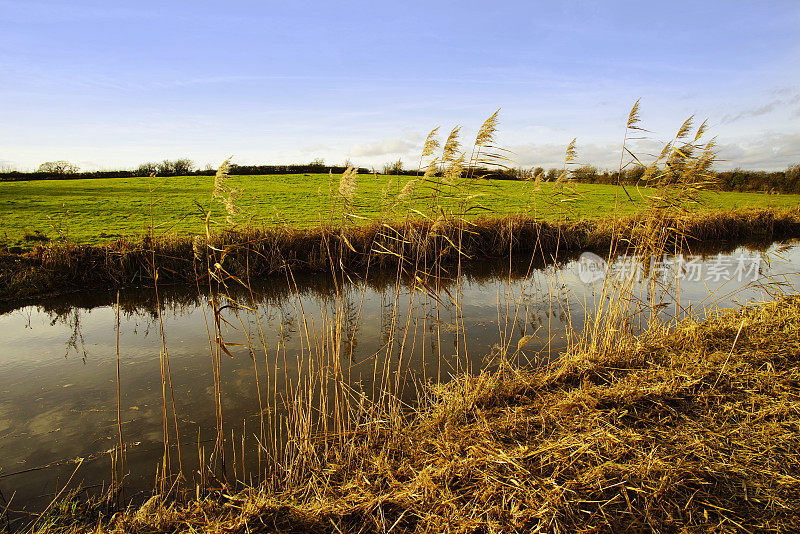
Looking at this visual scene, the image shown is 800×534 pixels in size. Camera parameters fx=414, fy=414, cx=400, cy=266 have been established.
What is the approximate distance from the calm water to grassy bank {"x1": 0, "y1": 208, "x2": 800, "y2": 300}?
2.70 ft

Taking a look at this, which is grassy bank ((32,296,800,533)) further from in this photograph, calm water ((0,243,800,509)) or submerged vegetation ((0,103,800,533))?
calm water ((0,243,800,509))

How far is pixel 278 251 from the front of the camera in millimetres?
11961

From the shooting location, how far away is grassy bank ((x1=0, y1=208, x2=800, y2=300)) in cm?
989

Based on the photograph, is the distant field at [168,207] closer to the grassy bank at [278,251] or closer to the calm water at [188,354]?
the grassy bank at [278,251]

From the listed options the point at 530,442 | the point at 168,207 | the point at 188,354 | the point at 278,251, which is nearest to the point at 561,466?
the point at 530,442

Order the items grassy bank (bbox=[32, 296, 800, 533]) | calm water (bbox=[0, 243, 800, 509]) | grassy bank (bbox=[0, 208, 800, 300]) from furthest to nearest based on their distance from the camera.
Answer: grassy bank (bbox=[0, 208, 800, 300])
calm water (bbox=[0, 243, 800, 509])
grassy bank (bbox=[32, 296, 800, 533])

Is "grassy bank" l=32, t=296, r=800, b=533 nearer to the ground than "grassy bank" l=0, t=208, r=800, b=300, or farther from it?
nearer to the ground

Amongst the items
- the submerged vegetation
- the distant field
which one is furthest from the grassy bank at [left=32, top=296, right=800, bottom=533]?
the distant field

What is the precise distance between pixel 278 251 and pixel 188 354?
5480mm

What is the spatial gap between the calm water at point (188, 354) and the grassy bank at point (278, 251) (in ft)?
2.70

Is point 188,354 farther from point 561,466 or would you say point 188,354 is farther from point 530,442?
point 561,466

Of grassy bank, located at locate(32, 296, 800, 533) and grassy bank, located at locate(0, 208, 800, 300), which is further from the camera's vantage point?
grassy bank, located at locate(0, 208, 800, 300)

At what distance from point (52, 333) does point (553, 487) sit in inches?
360

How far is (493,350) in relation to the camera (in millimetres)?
6566
